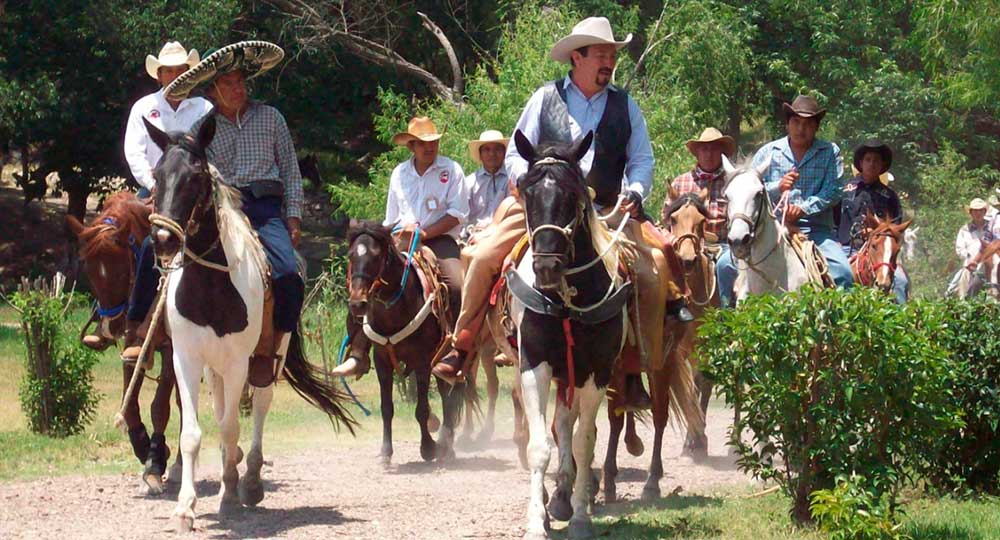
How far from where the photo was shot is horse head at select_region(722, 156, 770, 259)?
1030cm

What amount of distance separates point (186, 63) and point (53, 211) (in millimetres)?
30156

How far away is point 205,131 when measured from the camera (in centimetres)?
876

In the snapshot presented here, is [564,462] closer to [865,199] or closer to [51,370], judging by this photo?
[865,199]

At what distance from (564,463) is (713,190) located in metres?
5.40

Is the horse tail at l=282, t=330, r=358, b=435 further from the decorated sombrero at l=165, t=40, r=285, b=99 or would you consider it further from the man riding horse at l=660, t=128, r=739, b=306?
the man riding horse at l=660, t=128, r=739, b=306

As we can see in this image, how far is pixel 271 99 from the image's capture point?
31.6 meters

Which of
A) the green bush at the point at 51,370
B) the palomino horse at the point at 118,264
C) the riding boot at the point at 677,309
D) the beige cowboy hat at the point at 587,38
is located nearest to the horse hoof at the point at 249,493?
the palomino horse at the point at 118,264

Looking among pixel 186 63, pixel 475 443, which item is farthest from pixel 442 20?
pixel 186 63

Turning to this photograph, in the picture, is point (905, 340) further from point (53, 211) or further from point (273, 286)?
point (53, 211)

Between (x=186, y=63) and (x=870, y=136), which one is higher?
(x=870, y=136)

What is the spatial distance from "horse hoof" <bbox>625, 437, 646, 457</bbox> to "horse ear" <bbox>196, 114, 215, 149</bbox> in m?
4.08

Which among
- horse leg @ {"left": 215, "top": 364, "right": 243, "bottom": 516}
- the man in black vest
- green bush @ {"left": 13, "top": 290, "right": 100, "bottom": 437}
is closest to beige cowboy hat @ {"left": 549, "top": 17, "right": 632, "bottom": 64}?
Result: the man in black vest

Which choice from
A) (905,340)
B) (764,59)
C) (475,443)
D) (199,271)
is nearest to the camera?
(905,340)

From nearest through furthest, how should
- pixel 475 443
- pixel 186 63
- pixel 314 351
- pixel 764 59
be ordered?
1. pixel 186 63
2. pixel 475 443
3. pixel 314 351
4. pixel 764 59
